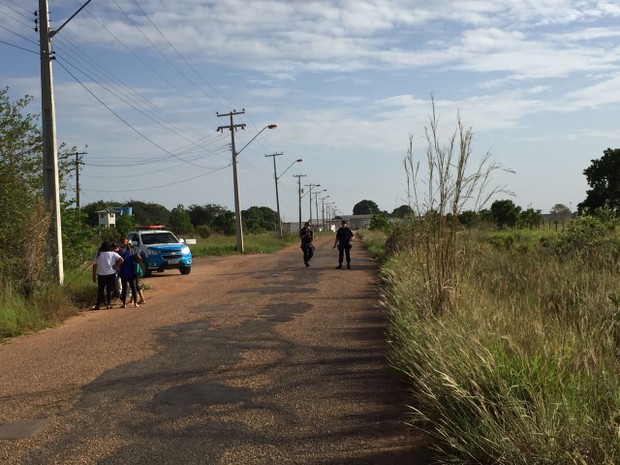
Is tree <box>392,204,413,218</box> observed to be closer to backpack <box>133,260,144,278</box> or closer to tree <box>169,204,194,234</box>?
backpack <box>133,260,144,278</box>

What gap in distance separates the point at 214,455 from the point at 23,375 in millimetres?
3889

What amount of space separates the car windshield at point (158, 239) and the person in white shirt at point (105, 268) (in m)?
10.2

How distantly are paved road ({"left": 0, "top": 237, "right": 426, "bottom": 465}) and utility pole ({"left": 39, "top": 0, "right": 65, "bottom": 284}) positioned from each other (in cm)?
266

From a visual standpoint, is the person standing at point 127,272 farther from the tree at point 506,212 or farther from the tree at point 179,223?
the tree at point 179,223

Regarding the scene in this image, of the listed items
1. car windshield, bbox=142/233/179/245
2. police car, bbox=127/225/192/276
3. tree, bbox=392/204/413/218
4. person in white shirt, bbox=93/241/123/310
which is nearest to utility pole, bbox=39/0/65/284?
person in white shirt, bbox=93/241/123/310

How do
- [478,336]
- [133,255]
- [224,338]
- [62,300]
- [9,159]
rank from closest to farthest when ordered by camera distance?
1. [478,336]
2. [224,338]
3. [62,300]
4. [133,255]
5. [9,159]

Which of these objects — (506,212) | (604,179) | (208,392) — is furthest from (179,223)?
(208,392)

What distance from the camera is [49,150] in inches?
575

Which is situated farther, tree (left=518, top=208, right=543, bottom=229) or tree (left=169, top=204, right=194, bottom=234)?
tree (left=169, top=204, right=194, bottom=234)

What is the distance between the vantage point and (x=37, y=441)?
17.3ft

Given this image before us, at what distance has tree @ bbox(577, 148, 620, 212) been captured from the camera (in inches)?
2426

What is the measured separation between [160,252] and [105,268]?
32.3ft

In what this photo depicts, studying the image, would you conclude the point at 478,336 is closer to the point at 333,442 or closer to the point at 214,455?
the point at 333,442

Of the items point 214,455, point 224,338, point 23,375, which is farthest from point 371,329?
point 214,455
